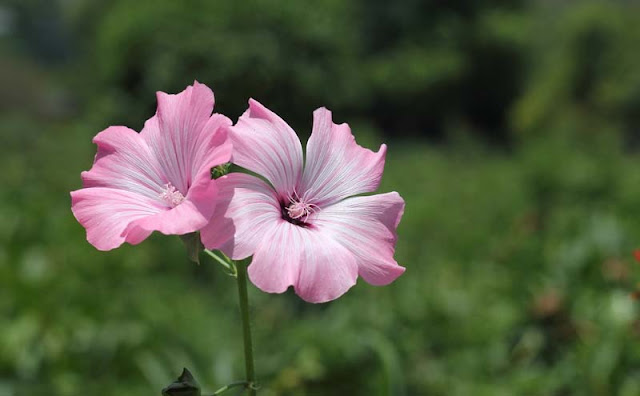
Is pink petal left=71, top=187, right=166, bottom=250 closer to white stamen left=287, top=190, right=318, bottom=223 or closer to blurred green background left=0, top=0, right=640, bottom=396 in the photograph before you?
white stamen left=287, top=190, right=318, bottom=223

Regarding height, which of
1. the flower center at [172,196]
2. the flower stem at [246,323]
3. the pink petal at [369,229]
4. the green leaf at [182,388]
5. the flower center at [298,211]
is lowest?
the green leaf at [182,388]

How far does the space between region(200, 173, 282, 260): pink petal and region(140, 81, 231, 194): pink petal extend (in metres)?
0.05

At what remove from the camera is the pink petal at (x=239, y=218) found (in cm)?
76

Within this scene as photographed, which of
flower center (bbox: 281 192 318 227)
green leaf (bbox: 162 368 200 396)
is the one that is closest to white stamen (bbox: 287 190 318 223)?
flower center (bbox: 281 192 318 227)

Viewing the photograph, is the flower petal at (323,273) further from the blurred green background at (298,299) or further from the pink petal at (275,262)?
the blurred green background at (298,299)

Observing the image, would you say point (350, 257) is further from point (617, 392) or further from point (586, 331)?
point (586, 331)

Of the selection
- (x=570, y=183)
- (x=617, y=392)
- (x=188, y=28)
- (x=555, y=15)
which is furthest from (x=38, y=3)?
(x=617, y=392)

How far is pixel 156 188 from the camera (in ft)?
2.90

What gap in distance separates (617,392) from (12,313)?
2.38 meters

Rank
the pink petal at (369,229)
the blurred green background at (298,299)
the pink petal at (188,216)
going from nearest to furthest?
the pink petal at (188,216), the pink petal at (369,229), the blurred green background at (298,299)

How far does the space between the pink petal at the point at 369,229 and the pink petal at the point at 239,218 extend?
0.25 feet

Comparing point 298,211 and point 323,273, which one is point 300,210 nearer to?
point 298,211

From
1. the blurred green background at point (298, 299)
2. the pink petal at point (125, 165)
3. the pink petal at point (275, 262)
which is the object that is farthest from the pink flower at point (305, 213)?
the blurred green background at point (298, 299)

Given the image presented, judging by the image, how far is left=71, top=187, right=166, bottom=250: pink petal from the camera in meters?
0.78
